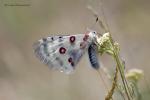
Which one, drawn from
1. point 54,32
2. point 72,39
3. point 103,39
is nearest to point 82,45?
point 72,39

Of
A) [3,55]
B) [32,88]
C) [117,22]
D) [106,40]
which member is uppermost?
[117,22]

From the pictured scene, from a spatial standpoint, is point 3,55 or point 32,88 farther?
point 3,55

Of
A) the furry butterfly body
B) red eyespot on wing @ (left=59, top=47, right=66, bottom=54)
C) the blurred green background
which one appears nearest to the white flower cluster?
the furry butterfly body

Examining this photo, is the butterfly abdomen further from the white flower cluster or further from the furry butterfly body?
the white flower cluster

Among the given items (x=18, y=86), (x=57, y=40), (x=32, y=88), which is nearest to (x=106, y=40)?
(x=57, y=40)

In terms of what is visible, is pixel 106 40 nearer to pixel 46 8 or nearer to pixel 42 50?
pixel 42 50

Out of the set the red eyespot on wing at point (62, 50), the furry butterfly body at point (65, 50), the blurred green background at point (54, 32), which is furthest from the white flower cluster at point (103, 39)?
the blurred green background at point (54, 32)
